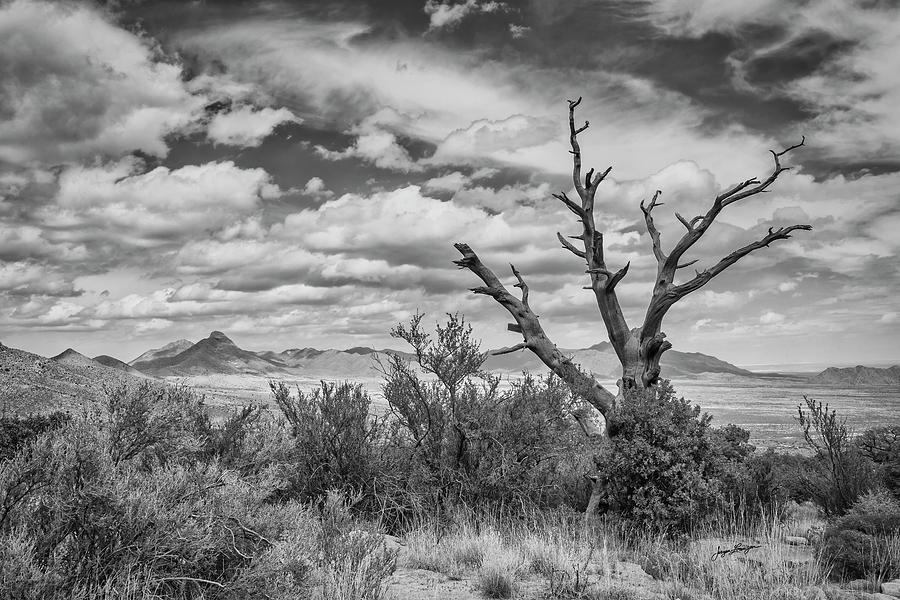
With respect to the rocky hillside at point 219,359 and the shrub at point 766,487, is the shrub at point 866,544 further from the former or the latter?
the rocky hillside at point 219,359

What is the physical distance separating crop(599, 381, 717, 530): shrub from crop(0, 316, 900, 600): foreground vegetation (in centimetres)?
3

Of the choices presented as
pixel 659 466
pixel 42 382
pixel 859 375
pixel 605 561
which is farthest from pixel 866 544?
pixel 859 375

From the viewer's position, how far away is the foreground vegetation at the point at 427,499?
464 centimetres

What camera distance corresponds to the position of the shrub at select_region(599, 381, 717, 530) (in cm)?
923

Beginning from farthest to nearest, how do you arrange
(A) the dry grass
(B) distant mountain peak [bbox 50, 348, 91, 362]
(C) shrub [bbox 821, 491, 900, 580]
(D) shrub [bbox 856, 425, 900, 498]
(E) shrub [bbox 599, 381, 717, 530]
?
1. (B) distant mountain peak [bbox 50, 348, 91, 362]
2. (D) shrub [bbox 856, 425, 900, 498]
3. (E) shrub [bbox 599, 381, 717, 530]
4. (C) shrub [bbox 821, 491, 900, 580]
5. (A) the dry grass

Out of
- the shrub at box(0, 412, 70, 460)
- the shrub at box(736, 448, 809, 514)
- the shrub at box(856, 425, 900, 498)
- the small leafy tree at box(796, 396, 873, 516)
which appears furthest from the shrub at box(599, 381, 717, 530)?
the shrub at box(0, 412, 70, 460)

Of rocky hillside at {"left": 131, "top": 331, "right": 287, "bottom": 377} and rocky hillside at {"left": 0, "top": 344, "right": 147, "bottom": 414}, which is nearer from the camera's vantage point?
rocky hillside at {"left": 0, "top": 344, "right": 147, "bottom": 414}

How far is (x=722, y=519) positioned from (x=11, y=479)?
9940 mm

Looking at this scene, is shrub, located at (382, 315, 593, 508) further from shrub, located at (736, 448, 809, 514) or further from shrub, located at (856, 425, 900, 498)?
shrub, located at (856, 425, 900, 498)

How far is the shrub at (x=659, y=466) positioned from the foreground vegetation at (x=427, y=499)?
0.03 meters

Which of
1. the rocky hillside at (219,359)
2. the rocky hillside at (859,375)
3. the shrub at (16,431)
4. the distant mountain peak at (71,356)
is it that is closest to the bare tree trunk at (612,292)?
the shrub at (16,431)

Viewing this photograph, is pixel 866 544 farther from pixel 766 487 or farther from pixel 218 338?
pixel 218 338

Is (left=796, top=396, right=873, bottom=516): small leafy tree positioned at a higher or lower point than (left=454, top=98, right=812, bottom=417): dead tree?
lower

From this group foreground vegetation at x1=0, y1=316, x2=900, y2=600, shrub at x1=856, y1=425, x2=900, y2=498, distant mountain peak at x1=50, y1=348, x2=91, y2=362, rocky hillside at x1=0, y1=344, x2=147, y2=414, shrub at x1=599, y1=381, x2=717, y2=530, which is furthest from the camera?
distant mountain peak at x1=50, y1=348, x2=91, y2=362
